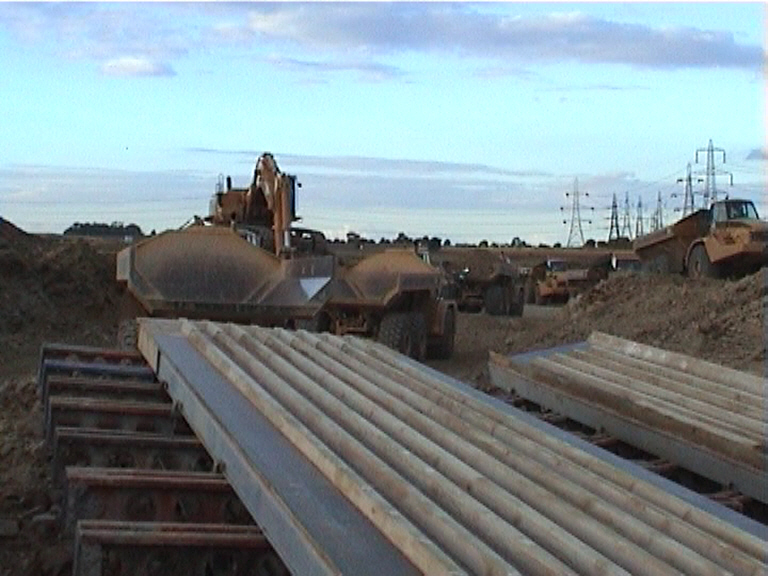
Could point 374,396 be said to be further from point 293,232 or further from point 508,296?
point 508,296

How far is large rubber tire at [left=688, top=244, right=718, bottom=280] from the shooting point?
23.8 metres

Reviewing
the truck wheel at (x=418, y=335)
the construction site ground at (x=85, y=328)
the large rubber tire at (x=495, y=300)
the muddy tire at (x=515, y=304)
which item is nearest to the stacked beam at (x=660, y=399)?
the construction site ground at (x=85, y=328)

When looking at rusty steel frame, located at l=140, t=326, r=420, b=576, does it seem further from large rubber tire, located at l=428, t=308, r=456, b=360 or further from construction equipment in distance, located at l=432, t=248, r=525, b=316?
construction equipment in distance, located at l=432, t=248, r=525, b=316

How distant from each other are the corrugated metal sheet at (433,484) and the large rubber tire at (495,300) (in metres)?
24.0

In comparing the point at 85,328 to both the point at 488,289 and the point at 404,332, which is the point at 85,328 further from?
the point at 488,289

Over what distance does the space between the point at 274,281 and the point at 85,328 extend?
282 inches

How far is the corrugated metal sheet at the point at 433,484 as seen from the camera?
3.18 metres

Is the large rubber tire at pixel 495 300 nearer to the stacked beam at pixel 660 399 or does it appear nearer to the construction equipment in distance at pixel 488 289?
the construction equipment in distance at pixel 488 289

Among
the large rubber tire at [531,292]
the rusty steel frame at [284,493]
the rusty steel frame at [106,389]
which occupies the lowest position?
the large rubber tire at [531,292]

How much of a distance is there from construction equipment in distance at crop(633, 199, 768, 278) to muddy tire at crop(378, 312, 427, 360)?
27.4 feet

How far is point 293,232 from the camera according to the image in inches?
636

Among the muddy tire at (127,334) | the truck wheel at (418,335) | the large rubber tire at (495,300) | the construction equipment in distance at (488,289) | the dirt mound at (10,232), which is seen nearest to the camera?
the muddy tire at (127,334)

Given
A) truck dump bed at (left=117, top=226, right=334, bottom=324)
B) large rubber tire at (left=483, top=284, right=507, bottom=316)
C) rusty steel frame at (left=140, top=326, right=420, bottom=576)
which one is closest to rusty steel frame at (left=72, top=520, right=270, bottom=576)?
rusty steel frame at (left=140, top=326, right=420, bottom=576)

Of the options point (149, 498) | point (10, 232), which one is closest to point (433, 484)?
point (149, 498)
